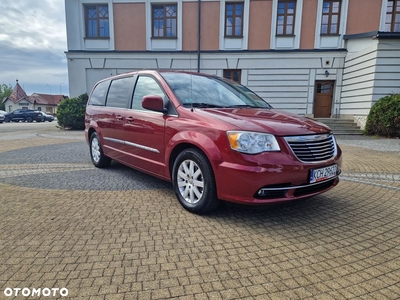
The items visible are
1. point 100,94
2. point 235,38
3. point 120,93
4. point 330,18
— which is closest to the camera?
point 120,93

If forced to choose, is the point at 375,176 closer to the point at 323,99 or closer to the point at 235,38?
the point at 323,99

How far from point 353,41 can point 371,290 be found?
16936 mm

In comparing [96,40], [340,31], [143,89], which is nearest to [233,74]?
[340,31]

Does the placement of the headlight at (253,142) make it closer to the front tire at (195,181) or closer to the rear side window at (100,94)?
the front tire at (195,181)

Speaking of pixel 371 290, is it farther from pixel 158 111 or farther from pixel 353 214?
pixel 158 111

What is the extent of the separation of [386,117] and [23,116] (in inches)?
1423

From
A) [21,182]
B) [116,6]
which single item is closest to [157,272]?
[21,182]

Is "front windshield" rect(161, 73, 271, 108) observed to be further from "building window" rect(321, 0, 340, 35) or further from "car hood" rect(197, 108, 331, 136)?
"building window" rect(321, 0, 340, 35)

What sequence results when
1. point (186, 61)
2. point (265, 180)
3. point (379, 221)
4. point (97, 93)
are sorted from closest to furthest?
point (265, 180) < point (379, 221) < point (97, 93) < point (186, 61)

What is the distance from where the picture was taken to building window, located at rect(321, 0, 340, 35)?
51.5ft

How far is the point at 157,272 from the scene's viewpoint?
206 cm

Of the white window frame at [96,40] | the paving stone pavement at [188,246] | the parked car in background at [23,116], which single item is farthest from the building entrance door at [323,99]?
the parked car in background at [23,116]

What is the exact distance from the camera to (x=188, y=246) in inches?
96.5

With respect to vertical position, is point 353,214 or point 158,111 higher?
point 158,111
